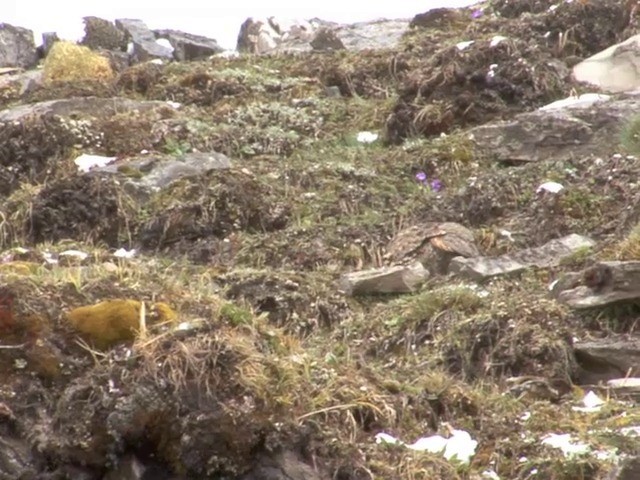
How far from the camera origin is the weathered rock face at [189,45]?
55.3 feet

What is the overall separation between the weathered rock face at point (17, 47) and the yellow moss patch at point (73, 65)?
6.79 feet

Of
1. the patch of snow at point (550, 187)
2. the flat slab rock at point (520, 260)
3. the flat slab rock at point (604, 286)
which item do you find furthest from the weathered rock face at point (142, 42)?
the flat slab rock at point (604, 286)

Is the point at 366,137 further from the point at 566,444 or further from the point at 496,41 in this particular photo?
the point at 566,444

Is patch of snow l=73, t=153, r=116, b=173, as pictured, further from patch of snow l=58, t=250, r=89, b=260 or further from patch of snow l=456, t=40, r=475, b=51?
patch of snow l=456, t=40, r=475, b=51

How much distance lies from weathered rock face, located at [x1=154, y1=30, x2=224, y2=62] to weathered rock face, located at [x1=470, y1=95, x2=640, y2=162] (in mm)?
6097

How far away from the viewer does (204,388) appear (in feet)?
17.6

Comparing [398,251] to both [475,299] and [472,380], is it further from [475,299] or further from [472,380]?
[472,380]

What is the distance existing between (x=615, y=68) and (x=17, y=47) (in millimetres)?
7580

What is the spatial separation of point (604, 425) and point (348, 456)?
1111 millimetres

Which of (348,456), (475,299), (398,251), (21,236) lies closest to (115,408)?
(348,456)

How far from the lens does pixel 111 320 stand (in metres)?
5.64

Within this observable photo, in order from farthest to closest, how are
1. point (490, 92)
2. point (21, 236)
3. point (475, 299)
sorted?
point (490, 92)
point (21, 236)
point (475, 299)

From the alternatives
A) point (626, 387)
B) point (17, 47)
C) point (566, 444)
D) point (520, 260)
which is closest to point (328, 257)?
point (520, 260)

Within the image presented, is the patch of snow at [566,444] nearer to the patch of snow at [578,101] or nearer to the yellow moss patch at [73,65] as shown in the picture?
the patch of snow at [578,101]
